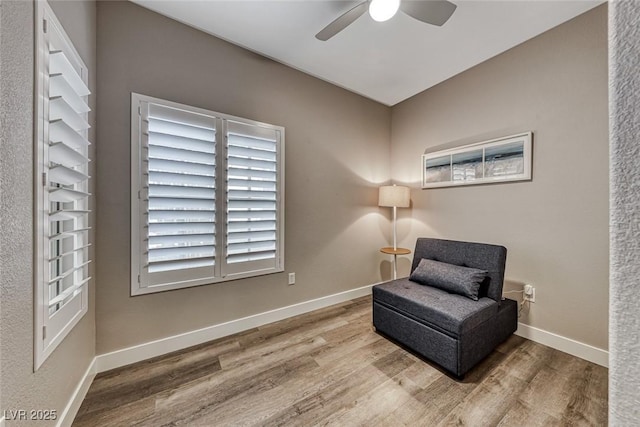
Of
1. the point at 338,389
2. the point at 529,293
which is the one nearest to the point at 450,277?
the point at 529,293

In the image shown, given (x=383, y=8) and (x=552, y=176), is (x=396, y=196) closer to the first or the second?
(x=552, y=176)

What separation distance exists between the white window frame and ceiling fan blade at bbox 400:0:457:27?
147 cm

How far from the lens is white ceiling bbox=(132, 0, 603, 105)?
75.5 inches

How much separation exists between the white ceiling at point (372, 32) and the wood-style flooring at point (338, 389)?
2.76m

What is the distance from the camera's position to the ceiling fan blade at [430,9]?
157 cm

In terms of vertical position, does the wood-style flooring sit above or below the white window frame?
below

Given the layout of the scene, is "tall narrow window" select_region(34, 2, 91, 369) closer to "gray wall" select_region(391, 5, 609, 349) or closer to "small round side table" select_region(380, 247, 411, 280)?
"small round side table" select_region(380, 247, 411, 280)

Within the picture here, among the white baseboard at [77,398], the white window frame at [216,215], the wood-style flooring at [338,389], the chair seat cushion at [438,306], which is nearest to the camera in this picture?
the white baseboard at [77,398]

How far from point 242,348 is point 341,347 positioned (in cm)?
85

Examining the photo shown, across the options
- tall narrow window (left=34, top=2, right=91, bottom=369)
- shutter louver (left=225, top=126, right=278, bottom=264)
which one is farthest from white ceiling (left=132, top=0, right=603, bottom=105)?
tall narrow window (left=34, top=2, right=91, bottom=369)

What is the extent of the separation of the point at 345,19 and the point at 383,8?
10.7 inches

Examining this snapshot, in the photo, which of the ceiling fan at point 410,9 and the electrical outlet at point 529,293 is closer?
the ceiling fan at point 410,9

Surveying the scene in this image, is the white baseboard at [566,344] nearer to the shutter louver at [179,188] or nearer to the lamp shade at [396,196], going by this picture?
the lamp shade at [396,196]

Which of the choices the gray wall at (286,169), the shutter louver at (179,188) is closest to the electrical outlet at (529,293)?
the gray wall at (286,169)
